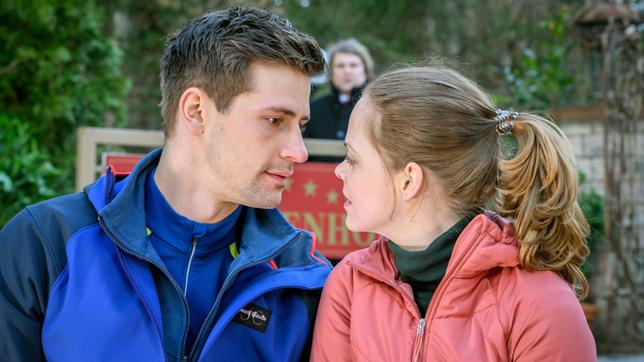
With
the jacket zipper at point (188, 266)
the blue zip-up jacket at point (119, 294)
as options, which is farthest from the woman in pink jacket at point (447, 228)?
the jacket zipper at point (188, 266)

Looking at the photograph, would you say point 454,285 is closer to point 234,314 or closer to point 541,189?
point 541,189

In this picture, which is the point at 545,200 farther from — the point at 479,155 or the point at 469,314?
the point at 469,314

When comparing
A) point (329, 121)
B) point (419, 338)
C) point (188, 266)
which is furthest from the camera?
point (329, 121)

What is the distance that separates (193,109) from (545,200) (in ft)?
3.30

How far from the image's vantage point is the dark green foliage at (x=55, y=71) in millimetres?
5789

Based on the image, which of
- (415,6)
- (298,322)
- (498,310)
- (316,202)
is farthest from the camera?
(415,6)

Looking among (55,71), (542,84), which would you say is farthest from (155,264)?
(542,84)

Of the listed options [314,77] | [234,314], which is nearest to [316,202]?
[314,77]

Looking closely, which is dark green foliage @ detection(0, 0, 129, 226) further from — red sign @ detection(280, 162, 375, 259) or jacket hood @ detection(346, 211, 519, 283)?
jacket hood @ detection(346, 211, 519, 283)

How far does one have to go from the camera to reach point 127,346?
209 cm

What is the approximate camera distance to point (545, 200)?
2193 millimetres

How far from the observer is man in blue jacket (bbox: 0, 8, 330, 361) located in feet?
6.92

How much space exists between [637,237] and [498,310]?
564 cm

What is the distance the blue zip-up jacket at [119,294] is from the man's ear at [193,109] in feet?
0.74
